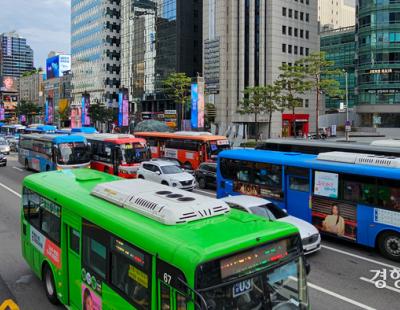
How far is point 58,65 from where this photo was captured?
14650 centimetres

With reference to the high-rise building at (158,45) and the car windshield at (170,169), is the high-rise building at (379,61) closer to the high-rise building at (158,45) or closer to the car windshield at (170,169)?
the high-rise building at (158,45)

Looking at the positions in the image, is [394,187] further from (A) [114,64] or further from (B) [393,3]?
(A) [114,64]

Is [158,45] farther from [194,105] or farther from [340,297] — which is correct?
[340,297]

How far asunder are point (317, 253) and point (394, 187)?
2778mm

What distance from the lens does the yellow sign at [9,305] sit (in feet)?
27.2

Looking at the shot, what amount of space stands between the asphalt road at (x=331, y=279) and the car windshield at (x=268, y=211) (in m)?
1.44

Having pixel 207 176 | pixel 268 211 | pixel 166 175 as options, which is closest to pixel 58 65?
pixel 207 176

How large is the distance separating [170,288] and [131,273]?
103 centimetres

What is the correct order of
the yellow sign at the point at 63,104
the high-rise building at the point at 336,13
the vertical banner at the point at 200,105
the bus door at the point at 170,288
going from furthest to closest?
the high-rise building at the point at 336,13, the yellow sign at the point at 63,104, the vertical banner at the point at 200,105, the bus door at the point at 170,288

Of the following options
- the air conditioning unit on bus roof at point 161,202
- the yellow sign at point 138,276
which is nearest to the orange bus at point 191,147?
the air conditioning unit on bus roof at point 161,202

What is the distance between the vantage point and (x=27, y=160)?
31344 mm

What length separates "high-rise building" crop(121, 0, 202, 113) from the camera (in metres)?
85.1

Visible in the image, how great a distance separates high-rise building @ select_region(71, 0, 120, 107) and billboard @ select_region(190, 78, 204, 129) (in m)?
57.6

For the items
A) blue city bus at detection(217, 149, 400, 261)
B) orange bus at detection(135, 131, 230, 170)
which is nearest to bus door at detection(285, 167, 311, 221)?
blue city bus at detection(217, 149, 400, 261)
